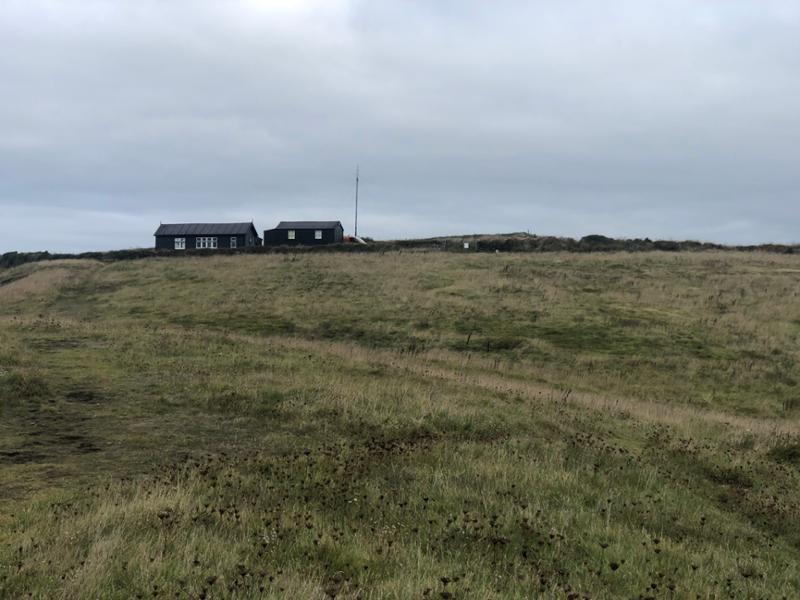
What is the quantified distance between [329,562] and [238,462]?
352 cm

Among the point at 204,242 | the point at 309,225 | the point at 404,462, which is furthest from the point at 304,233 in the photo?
the point at 404,462

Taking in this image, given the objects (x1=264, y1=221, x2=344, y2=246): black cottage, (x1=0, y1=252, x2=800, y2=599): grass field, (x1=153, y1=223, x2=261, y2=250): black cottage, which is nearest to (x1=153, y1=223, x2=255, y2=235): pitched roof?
(x1=153, y1=223, x2=261, y2=250): black cottage

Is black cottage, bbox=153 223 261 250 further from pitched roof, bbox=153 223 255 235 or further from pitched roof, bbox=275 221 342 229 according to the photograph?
pitched roof, bbox=275 221 342 229

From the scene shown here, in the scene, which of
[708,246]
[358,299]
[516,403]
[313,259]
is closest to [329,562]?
[516,403]

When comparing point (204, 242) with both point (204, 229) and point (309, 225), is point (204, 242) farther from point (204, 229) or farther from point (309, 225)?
point (309, 225)

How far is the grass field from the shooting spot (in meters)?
5.79

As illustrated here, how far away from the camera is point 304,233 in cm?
8075

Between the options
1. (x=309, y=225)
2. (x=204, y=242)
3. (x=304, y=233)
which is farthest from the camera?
(x=204, y=242)

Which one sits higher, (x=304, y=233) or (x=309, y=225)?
(x=309, y=225)

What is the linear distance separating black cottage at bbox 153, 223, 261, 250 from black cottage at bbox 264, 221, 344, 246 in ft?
11.8

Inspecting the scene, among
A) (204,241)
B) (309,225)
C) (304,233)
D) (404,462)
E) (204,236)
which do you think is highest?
(309,225)

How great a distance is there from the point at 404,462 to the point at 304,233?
73.2m

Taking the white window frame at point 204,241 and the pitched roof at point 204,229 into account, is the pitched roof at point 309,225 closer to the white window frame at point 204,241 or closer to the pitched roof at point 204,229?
the pitched roof at point 204,229

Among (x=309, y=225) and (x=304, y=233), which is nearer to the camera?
(x=304, y=233)
